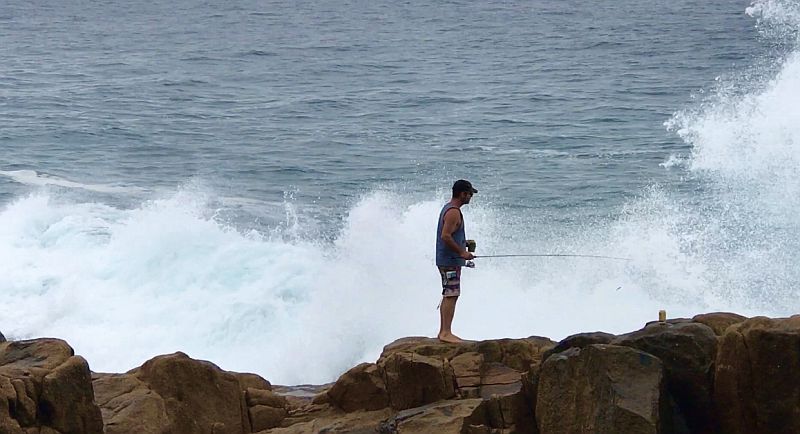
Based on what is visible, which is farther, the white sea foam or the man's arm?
the white sea foam

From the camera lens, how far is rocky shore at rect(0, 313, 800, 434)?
7.46m

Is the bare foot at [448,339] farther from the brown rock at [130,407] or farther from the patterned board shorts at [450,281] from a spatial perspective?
the brown rock at [130,407]

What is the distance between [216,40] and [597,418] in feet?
121

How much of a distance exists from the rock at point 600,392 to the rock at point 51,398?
2.89m

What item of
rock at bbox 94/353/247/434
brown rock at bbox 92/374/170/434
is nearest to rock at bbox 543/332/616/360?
rock at bbox 94/353/247/434

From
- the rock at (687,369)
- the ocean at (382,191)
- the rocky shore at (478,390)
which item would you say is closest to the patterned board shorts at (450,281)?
the rocky shore at (478,390)

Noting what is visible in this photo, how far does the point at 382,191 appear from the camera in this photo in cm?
2016

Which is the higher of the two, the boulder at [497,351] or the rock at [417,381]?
the boulder at [497,351]

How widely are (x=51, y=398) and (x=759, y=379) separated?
173 inches

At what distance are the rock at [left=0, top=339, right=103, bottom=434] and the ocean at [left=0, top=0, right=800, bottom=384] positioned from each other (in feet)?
19.3

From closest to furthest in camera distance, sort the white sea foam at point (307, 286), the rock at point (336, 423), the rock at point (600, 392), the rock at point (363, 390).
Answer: the rock at point (600, 392) → the rock at point (336, 423) → the rock at point (363, 390) → the white sea foam at point (307, 286)

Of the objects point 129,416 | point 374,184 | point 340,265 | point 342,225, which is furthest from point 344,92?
point 129,416

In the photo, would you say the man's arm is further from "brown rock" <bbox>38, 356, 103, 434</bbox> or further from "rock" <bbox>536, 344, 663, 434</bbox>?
"brown rock" <bbox>38, 356, 103, 434</bbox>

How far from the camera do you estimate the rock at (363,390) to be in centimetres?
881
